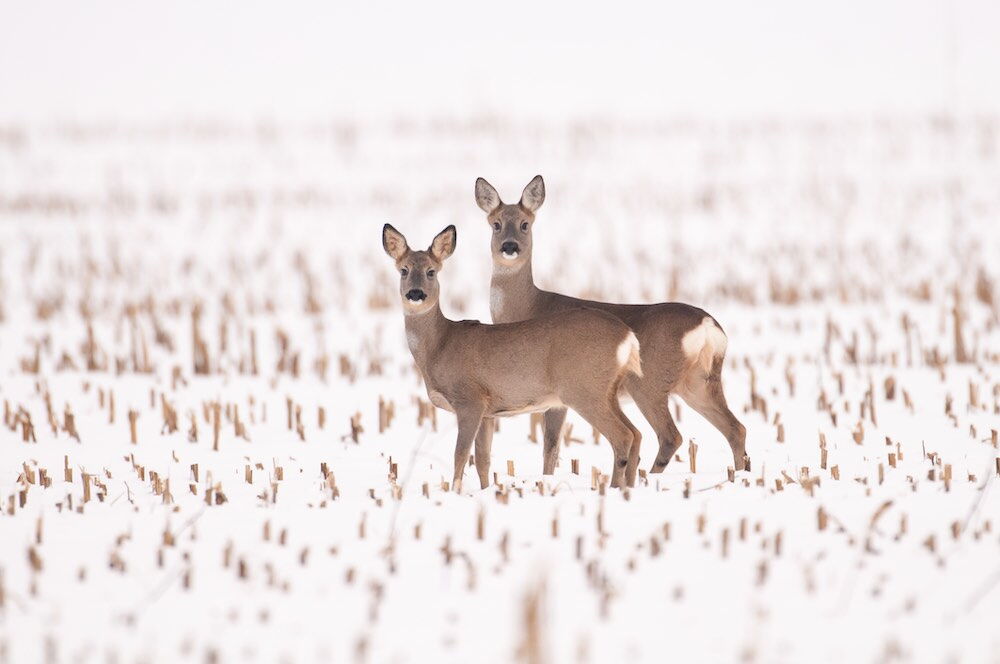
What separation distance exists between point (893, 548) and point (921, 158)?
2699cm

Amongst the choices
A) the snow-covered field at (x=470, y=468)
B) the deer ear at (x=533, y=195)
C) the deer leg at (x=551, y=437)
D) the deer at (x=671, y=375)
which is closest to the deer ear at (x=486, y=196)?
the deer ear at (x=533, y=195)

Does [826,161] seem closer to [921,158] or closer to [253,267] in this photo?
[921,158]

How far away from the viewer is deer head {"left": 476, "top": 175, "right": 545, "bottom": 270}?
29.5 ft

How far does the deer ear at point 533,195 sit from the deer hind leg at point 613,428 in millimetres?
2417

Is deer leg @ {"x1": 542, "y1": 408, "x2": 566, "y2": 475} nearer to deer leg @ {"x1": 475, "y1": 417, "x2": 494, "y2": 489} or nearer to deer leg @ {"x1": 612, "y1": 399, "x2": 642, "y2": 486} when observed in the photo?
deer leg @ {"x1": 475, "y1": 417, "x2": 494, "y2": 489}

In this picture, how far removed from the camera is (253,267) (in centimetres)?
1972

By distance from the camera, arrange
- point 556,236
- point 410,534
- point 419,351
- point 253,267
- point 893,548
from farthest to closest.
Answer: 1. point 556,236
2. point 253,267
3. point 419,351
4. point 410,534
5. point 893,548

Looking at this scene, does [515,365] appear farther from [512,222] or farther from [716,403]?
[512,222]

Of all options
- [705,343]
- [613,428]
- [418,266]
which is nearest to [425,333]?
[418,266]

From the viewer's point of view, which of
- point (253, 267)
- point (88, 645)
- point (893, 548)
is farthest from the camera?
point (253, 267)

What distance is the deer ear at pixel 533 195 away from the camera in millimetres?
9266

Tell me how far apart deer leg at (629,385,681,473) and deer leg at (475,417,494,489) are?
0.96m

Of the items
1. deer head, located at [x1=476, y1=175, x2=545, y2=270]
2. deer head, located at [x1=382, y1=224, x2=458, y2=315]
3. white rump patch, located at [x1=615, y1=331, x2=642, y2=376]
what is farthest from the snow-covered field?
deer head, located at [x1=476, y1=175, x2=545, y2=270]

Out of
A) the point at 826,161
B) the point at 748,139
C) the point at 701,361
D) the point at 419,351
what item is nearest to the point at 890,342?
the point at 701,361
